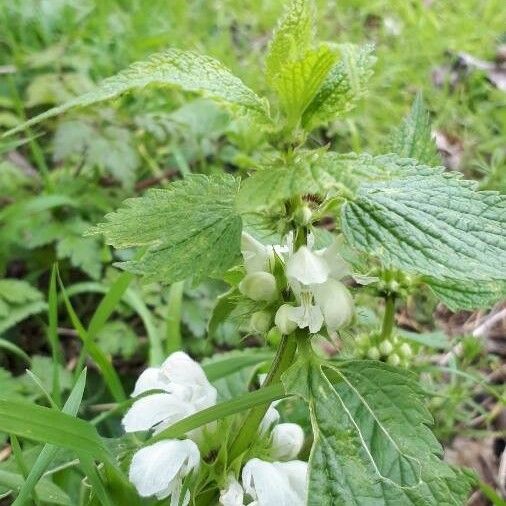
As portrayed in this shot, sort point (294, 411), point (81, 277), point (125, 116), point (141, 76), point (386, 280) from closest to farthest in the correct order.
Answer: point (141, 76) < point (386, 280) < point (294, 411) < point (81, 277) < point (125, 116)

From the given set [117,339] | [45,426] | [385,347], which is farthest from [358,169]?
[117,339]

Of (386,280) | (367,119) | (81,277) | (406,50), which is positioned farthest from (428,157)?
(406,50)

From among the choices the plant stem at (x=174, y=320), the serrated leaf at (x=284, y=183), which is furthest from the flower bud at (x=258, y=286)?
the plant stem at (x=174, y=320)

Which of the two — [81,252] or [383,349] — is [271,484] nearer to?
[383,349]

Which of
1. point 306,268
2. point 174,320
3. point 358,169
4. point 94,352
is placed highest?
point 358,169

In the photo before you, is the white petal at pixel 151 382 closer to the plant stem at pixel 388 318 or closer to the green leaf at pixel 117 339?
the plant stem at pixel 388 318

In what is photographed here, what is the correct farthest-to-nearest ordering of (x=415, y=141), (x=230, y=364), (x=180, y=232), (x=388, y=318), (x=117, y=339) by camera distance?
(x=117, y=339)
(x=230, y=364)
(x=388, y=318)
(x=415, y=141)
(x=180, y=232)

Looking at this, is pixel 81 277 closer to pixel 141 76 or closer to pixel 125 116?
pixel 125 116
